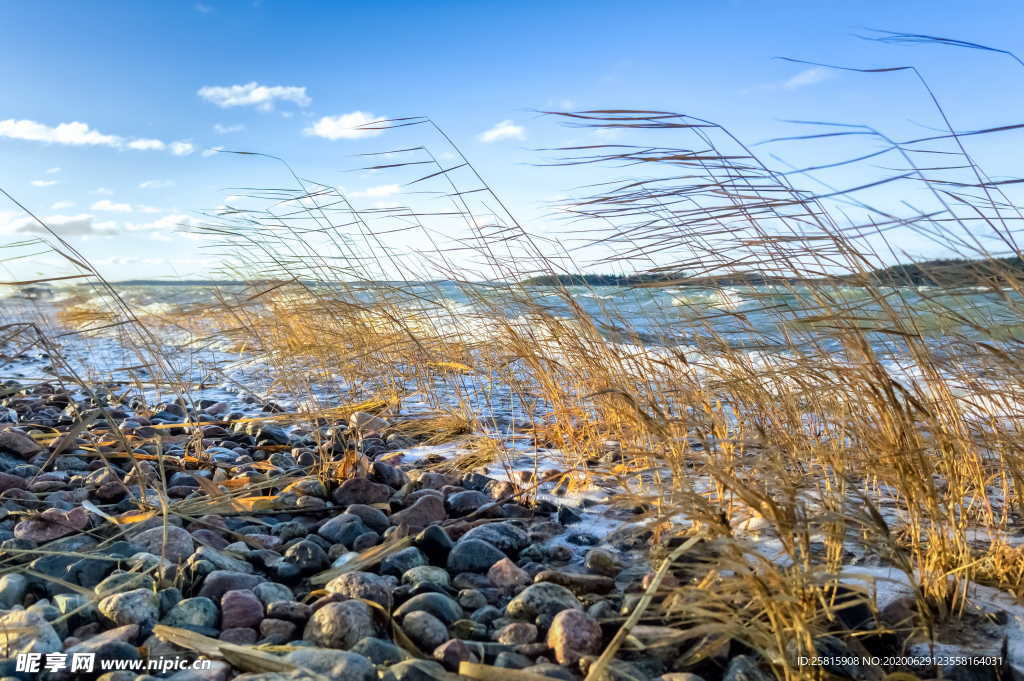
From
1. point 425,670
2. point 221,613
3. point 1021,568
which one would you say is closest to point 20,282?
point 221,613

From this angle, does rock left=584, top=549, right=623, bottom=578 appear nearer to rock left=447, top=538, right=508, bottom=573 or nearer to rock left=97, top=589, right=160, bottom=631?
rock left=447, top=538, right=508, bottom=573

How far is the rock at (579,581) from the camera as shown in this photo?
138 cm

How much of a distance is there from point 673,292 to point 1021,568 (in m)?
1.18

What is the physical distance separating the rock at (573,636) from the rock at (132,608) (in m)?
0.76

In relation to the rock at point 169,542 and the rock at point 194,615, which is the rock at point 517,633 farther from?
the rock at point 169,542

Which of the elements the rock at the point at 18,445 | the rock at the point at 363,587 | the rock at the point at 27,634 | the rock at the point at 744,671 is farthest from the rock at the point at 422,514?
the rock at the point at 18,445

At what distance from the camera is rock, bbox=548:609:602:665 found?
114cm

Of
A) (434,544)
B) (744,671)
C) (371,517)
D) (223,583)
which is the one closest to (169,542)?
(223,583)

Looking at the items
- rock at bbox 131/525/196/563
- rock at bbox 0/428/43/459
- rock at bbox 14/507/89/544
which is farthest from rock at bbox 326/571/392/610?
rock at bbox 0/428/43/459

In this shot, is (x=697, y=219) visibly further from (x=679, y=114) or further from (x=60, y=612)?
(x=60, y=612)

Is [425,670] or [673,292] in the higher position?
[673,292]

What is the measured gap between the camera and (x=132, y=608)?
1.25 metres

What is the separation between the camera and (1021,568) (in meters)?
1.31

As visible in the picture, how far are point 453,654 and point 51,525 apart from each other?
120 cm
